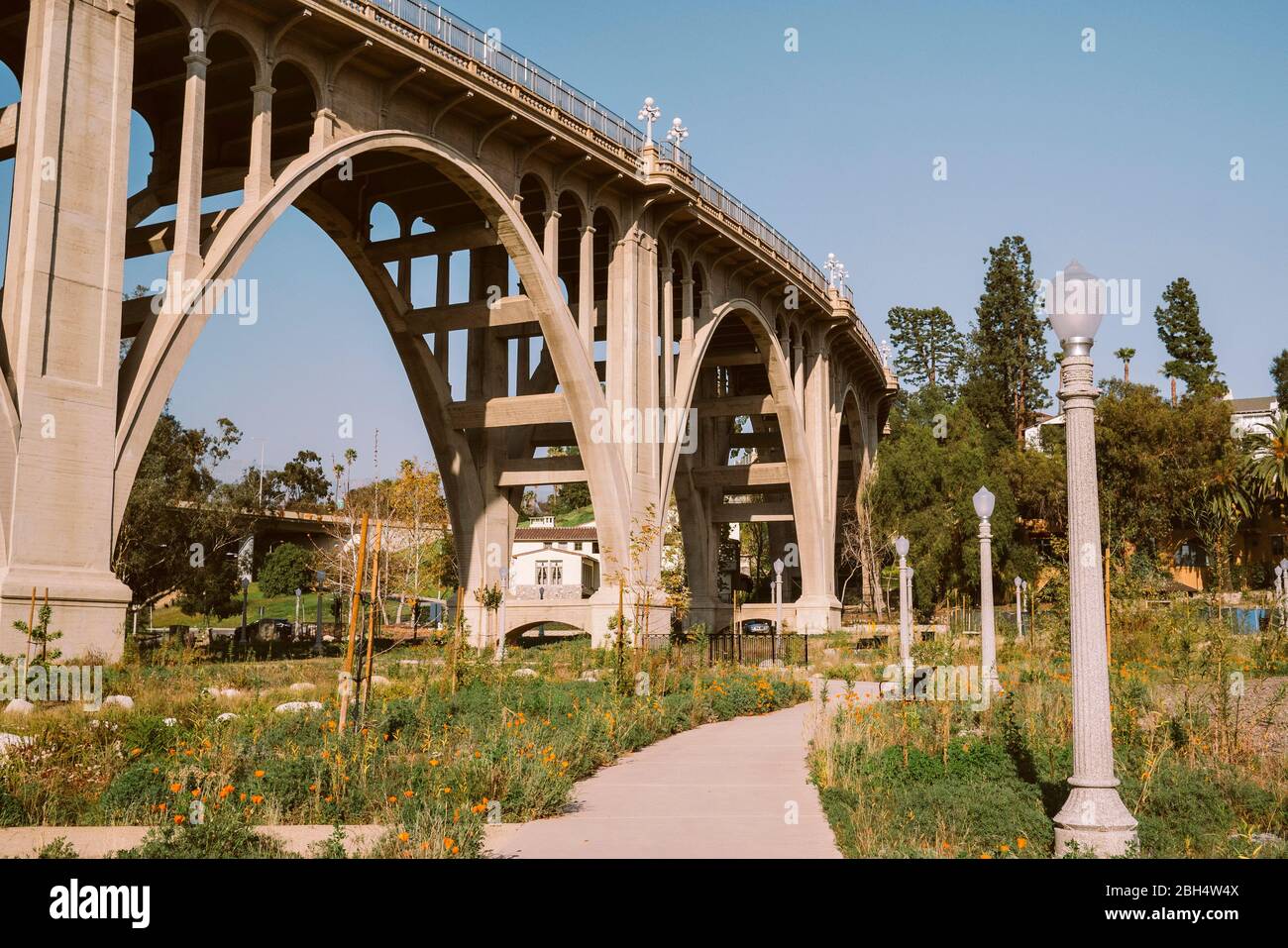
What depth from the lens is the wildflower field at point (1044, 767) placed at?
26.7 ft

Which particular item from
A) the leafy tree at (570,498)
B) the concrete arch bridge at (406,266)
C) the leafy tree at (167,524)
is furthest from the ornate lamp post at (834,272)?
the leafy tree at (570,498)

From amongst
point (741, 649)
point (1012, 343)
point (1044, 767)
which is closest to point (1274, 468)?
point (1012, 343)

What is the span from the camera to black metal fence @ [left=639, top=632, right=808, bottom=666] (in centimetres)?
2609

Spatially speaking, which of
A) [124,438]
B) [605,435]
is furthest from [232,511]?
[124,438]

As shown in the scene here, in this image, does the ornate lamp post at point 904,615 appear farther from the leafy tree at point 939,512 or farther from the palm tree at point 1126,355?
the palm tree at point 1126,355

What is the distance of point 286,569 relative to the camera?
66250 mm

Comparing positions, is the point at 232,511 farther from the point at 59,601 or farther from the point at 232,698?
the point at 232,698

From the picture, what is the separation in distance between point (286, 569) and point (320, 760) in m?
59.2

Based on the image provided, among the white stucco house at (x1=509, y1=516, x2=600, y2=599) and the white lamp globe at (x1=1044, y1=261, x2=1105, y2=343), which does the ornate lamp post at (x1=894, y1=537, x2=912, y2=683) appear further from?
the white stucco house at (x1=509, y1=516, x2=600, y2=599)

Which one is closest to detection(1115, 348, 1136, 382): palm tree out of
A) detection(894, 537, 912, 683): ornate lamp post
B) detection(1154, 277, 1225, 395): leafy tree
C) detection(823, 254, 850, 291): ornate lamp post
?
detection(1154, 277, 1225, 395): leafy tree

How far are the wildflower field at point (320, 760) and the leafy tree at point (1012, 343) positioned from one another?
59155 mm

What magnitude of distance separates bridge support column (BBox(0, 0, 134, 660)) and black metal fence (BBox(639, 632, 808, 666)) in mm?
11473

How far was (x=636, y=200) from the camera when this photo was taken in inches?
1366

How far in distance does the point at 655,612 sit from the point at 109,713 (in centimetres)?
2083
